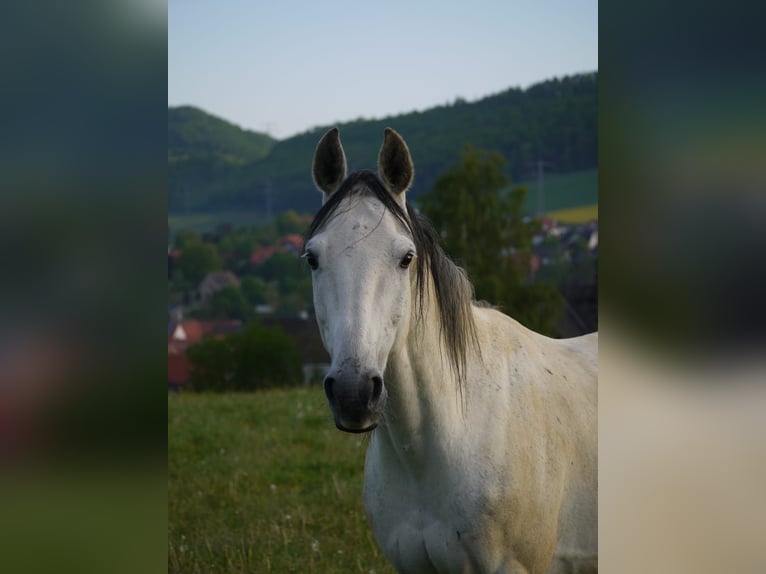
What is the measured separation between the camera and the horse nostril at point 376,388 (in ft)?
7.52

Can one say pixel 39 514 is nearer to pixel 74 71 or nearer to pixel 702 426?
pixel 74 71

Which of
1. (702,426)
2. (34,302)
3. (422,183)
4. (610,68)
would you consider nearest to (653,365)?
(702,426)

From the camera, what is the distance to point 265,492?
6.16 metres

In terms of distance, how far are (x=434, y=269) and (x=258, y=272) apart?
30678 mm

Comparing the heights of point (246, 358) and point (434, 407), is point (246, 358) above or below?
below

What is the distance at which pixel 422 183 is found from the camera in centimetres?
3562

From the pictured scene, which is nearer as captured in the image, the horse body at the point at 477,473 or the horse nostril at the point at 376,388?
the horse nostril at the point at 376,388

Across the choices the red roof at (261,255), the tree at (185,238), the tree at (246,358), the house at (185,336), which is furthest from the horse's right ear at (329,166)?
the tree at (185,238)

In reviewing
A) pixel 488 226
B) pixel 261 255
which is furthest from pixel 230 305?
pixel 488 226

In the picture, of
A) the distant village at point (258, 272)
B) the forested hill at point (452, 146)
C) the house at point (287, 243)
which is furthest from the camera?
the forested hill at point (452, 146)

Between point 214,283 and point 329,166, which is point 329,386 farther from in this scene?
point 214,283

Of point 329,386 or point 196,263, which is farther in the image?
point 196,263

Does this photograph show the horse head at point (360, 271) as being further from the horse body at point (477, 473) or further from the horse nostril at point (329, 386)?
the horse body at point (477, 473)

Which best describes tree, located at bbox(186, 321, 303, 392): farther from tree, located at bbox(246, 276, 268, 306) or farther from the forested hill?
the forested hill
